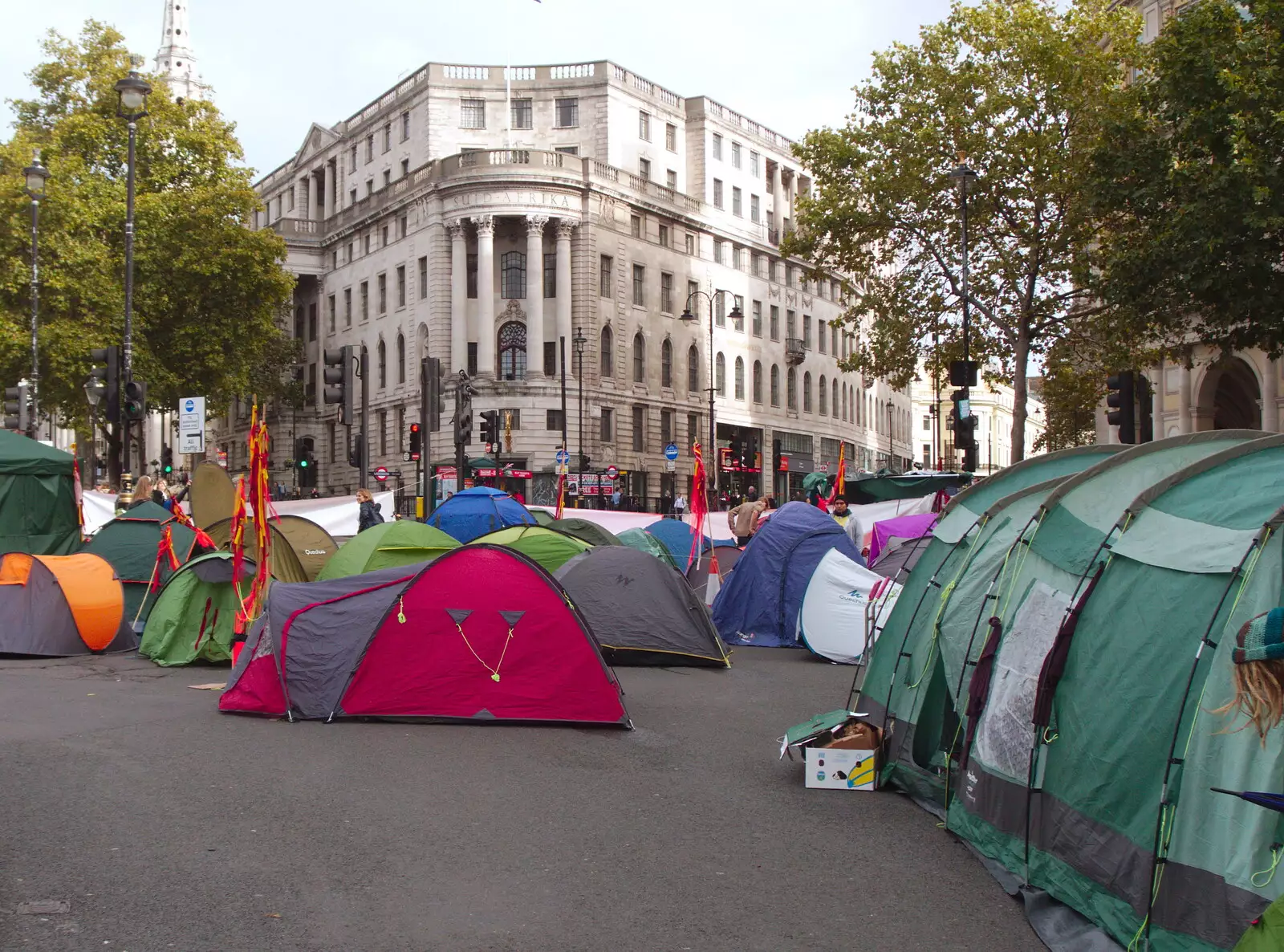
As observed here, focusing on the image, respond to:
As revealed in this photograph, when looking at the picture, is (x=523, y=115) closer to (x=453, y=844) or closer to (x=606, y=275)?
(x=606, y=275)

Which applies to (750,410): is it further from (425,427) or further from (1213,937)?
(1213,937)

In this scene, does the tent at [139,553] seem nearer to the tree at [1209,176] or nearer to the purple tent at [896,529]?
the purple tent at [896,529]

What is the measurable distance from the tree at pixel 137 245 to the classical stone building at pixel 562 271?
21.2ft

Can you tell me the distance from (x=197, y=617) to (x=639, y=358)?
169 feet

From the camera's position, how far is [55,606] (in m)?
15.2

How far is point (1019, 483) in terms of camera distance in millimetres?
9133

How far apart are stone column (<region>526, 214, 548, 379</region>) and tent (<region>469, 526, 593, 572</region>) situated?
145ft

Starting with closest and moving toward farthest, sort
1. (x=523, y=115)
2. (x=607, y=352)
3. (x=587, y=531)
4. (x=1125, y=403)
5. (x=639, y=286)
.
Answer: (x=1125, y=403) < (x=587, y=531) < (x=607, y=352) < (x=639, y=286) < (x=523, y=115)

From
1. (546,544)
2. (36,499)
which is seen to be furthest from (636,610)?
(36,499)

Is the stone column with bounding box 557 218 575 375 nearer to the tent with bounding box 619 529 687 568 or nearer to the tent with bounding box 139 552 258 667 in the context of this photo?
the tent with bounding box 619 529 687 568

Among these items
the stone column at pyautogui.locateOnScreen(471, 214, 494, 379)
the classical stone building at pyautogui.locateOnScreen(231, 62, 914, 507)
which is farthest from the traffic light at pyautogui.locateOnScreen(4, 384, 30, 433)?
the stone column at pyautogui.locateOnScreen(471, 214, 494, 379)

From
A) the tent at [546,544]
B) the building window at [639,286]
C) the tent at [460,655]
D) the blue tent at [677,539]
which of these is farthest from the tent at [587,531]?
the building window at [639,286]

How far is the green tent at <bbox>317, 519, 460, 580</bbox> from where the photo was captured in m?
15.6

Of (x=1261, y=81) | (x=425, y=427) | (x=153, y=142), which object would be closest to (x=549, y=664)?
(x=425, y=427)
